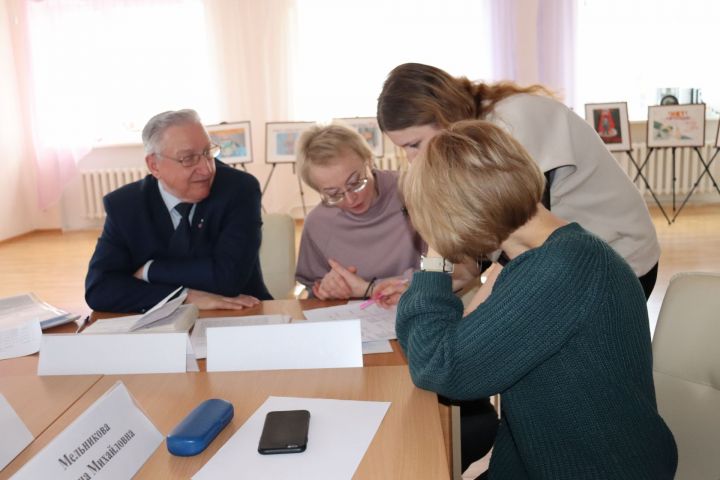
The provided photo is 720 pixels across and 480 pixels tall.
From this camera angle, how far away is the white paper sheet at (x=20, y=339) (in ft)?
5.57

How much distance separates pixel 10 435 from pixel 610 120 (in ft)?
21.5

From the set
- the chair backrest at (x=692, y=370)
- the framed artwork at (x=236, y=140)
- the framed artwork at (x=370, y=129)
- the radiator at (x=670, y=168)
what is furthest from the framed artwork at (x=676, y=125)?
the chair backrest at (x=692, y=370)

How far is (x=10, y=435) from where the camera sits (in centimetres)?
107

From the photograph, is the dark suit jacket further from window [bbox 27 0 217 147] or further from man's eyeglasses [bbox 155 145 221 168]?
window [bbox 27 0 217 147]

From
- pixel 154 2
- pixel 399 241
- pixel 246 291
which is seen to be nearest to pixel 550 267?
pixel 399 241

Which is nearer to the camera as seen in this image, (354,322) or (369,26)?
(354,322)

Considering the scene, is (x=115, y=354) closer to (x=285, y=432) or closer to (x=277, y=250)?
(x=285, y=432)

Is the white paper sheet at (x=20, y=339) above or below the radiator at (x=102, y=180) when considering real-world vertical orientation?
above

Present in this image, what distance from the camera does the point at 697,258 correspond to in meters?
5.11

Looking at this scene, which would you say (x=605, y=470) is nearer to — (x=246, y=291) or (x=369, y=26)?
(x=246, y=291)

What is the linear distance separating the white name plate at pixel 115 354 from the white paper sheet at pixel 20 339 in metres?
0.32

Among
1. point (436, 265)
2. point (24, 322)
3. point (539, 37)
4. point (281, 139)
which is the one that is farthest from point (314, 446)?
point (539, 37)

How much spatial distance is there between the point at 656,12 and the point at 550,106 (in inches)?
240

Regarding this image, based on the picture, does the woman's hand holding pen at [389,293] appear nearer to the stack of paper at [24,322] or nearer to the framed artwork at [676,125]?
the stack of paper at [24,322]
